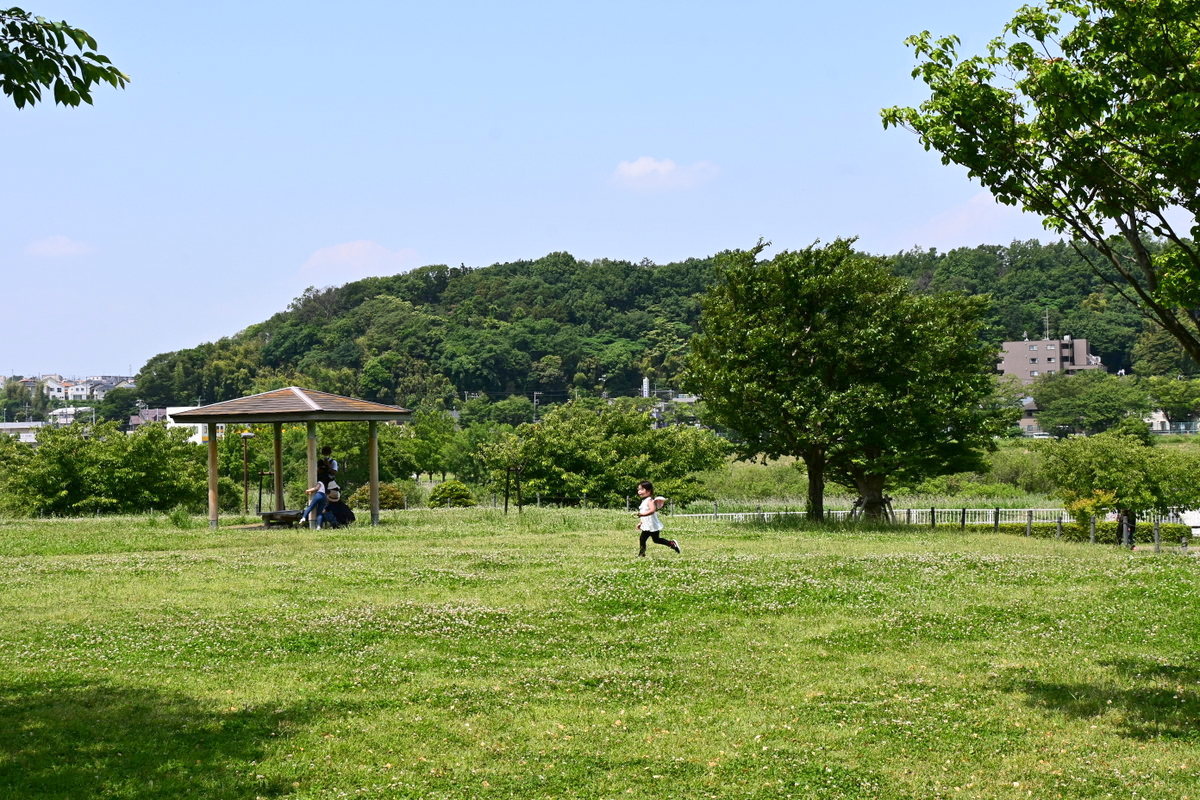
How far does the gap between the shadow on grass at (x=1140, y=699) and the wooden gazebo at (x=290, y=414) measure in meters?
20.2

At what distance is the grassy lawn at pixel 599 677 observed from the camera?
805cm

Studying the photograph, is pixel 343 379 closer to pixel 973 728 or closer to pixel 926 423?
pixel 926 423

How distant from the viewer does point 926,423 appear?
102 feet

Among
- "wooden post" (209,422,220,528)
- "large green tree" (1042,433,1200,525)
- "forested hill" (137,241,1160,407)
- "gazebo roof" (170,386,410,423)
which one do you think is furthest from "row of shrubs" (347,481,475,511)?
"forested hill" (137,241,1160,407)

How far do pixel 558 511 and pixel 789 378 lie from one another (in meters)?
8.81

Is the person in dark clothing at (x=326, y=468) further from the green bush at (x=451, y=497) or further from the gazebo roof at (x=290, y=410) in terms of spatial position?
the green bush at (x=451, y=497)

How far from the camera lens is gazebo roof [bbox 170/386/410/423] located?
26859 millimetres

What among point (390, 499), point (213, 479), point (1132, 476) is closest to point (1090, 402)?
point (1132, 476)

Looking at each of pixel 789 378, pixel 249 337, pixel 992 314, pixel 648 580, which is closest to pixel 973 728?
pixel 648 580

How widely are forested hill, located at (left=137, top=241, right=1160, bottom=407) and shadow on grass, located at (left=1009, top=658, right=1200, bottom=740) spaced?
134472 millimetres

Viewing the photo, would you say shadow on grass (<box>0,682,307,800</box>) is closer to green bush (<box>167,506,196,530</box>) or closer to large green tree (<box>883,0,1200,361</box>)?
large green tree (<box>883,0,1200,361</box>)

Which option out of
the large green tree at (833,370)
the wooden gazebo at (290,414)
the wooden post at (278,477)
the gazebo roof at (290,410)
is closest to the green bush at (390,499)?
the wooden post at (278,477)

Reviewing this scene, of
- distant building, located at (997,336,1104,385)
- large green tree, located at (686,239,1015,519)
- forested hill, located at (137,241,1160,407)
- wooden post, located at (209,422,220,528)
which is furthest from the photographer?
forested hill, located at (137,241,1160,407)

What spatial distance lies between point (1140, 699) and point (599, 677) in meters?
5.14
